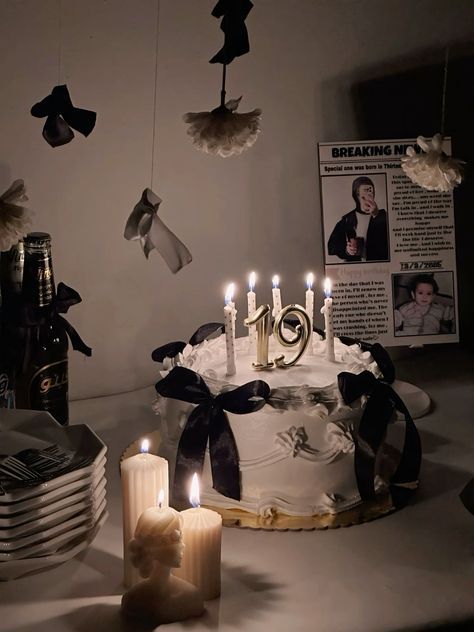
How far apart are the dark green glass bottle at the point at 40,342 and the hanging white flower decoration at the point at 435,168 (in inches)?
21.0

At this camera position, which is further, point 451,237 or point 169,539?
point 451,237

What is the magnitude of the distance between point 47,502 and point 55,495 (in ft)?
0.04

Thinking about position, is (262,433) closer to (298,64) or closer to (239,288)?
(239,288)

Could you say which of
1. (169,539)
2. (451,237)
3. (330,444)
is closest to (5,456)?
(169,539)

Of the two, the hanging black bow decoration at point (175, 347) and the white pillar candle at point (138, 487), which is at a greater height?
the hanging black bow decoration at point (175, 347)

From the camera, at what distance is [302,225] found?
1573mm

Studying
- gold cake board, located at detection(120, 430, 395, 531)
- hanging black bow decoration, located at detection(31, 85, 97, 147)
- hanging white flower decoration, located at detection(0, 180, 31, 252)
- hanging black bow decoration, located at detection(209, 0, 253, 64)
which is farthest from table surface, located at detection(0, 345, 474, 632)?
hanging black bow decoration, located at detection(209, 0, 253, 64)

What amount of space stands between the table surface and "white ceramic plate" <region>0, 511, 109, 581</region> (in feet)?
0.04

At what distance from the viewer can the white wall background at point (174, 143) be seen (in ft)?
4.42

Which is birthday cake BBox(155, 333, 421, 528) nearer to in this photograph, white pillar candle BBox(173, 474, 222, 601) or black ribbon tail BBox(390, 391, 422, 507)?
black ribbon tail BBox(390, 391, 422, 507)

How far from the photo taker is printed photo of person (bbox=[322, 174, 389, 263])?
152cm

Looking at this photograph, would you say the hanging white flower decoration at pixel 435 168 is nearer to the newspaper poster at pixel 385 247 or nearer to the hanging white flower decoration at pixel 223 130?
the newspaper poster at pixel 385 247

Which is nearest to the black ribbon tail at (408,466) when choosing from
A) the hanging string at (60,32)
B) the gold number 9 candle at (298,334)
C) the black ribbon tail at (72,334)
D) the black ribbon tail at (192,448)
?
the gold number 9 candle at (298,334)

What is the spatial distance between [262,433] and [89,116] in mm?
442
